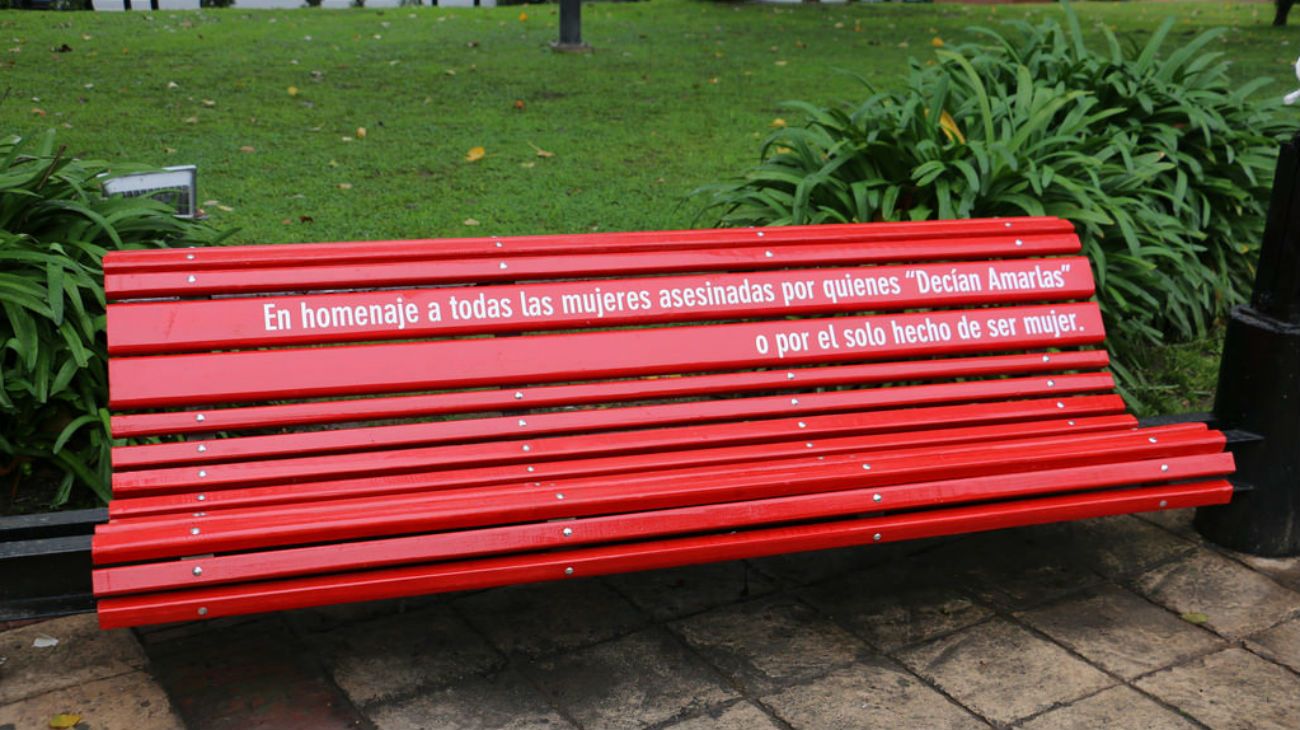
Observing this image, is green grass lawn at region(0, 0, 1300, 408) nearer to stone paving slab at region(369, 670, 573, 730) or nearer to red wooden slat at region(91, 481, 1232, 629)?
red wooden slat at region(91, 481, 1232, 629)

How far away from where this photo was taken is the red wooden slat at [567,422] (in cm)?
321

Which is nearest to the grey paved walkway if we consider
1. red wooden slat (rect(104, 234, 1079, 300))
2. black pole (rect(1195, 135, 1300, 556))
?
black pole (rect(1195, 135, 1300, 556))

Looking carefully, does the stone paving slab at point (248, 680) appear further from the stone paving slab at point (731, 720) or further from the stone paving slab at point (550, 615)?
the stone paving slab at point (731, 720)

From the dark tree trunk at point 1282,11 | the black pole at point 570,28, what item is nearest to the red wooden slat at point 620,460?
the black pole at point 570,28

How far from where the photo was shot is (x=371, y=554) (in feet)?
9.82

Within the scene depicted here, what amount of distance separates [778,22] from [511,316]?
10.2 metres

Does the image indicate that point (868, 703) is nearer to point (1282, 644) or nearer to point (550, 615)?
point (550, 615)

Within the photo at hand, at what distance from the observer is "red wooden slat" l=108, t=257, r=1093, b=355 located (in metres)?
3.29

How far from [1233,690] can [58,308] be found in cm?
317

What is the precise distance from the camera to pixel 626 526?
3.18 meters

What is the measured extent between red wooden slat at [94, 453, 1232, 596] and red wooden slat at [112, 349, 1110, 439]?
43 cm

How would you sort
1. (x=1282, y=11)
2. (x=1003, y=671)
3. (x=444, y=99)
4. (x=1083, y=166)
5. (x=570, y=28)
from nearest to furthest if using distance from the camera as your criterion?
(x=1003, y=671), (x=1083, y=166), (x=444, y=99), (x=570, y=28), (x=1282, y=11)

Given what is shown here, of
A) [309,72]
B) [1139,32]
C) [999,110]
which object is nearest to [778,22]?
[1139,32]

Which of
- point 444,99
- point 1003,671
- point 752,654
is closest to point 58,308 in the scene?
point 752,654
